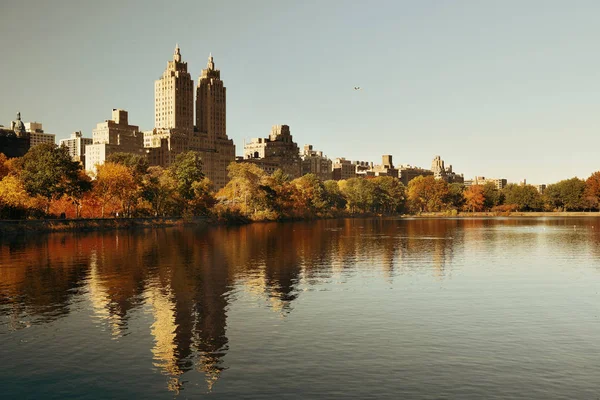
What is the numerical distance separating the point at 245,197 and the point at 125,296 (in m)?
138

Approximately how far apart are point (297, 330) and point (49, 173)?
10324 centimetres

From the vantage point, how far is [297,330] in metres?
32.6

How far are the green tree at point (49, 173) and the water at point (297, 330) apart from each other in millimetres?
62802

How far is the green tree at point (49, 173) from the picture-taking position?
398ft

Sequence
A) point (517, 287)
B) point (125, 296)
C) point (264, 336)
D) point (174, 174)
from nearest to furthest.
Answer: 1. point (264, 336)
2. point (125, 296)
3. point (517, 287)
4. point (174, 174)

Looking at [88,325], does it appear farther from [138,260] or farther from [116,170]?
[116,170]

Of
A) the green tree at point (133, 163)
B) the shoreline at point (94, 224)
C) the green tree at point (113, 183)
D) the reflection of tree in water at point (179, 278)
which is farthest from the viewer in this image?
the green tree at point (133, 163)

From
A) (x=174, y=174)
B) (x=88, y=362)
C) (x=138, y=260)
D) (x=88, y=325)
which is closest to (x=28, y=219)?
(x=174, y=174)

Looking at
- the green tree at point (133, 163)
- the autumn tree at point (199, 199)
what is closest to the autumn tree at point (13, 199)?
the green tree at point (133, 163)

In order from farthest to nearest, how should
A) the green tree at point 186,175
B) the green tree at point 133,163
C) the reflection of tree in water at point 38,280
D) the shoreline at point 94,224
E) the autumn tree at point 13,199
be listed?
the green tree at point 186,175 < the green tree at point 133,163 < the autumn tree at point 13,199 < the shoreline at point 94,224 < the reflection of tree in water at point 38,280

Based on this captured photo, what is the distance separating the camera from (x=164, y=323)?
112 feet

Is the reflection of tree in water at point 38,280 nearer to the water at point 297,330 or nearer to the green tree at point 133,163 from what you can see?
the water at point 297,330

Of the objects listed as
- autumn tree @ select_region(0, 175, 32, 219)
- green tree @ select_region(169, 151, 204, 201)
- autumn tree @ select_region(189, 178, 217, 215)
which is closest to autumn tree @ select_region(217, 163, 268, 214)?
autumn tree @ select_region(189, 178, 217, 215)

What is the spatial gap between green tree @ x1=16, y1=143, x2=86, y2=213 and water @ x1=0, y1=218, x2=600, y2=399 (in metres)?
62.8
